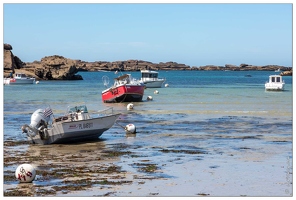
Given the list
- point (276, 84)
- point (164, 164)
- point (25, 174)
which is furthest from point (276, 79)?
point (25, 174)

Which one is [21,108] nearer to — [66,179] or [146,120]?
[146,120]

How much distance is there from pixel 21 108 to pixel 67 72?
235ft

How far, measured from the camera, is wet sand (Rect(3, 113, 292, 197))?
47.5 feet

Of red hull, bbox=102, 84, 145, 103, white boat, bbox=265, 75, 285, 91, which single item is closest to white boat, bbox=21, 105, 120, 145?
red hull, bbox=102, 84, 145, 103

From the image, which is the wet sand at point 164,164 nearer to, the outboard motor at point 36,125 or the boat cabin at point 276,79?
the outboard motor at point 36,125

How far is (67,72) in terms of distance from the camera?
114 meters

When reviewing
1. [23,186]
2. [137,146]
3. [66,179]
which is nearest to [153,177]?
[66,179]

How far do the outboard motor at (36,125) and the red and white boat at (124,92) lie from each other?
24.0 meters

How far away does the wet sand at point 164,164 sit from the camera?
1448 cm

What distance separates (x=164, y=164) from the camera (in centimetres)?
1806

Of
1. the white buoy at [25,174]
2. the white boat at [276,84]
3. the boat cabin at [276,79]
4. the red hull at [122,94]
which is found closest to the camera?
the white buoy at [25,174]

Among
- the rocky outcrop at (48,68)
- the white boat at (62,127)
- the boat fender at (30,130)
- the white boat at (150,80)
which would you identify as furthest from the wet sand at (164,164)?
the rocky outcrop at (48,68)

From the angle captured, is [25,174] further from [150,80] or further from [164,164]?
[150,80]

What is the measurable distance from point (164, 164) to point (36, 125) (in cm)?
685
